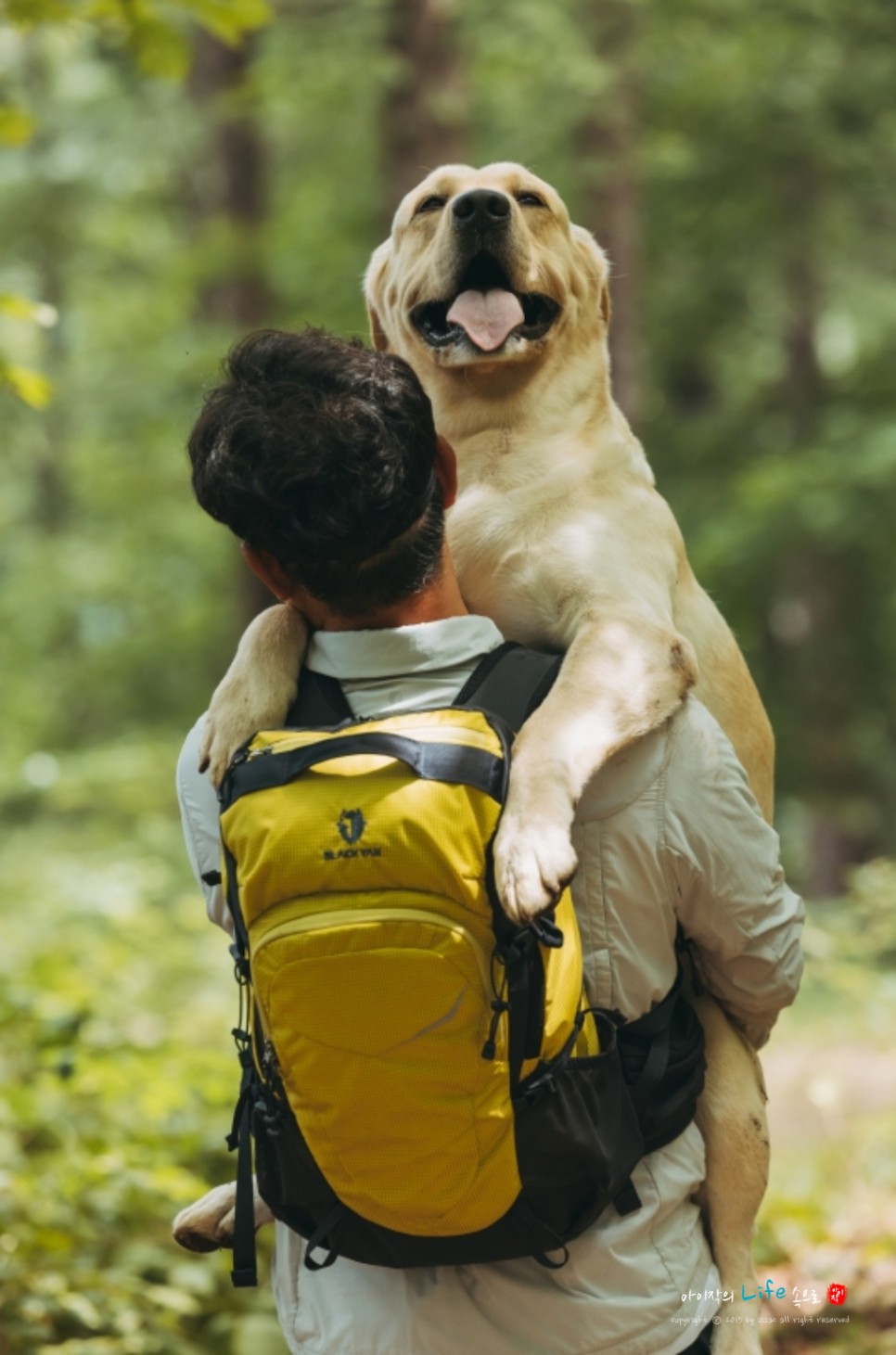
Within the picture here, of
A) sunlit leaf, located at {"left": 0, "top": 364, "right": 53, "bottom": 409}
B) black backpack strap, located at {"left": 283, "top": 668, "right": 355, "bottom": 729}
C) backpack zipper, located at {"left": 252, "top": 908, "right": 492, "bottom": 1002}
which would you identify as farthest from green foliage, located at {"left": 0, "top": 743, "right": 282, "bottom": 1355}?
backpack zipper, located at {"left": 252, "top": 908, "right": 492, "bottom": 1002}

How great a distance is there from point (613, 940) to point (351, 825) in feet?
1.55

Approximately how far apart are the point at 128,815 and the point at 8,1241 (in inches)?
291

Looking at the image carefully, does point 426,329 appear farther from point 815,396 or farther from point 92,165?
point 92,165

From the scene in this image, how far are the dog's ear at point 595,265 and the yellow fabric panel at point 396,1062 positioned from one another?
1.56 metres

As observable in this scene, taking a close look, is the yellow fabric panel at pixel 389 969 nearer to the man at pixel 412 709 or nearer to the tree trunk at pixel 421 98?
the man at pixel 412 709

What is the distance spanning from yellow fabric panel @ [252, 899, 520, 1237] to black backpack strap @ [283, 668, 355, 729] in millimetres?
356

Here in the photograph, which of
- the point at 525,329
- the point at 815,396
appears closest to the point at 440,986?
the point at 525,329

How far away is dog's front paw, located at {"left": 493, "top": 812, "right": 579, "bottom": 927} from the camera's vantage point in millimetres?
1651

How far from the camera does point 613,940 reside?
74.7 inches

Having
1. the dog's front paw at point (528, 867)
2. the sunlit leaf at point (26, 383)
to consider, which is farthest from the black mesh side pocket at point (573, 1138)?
the sunlit leaf at point (26, 383)

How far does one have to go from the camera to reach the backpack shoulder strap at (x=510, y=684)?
1893 millimetres

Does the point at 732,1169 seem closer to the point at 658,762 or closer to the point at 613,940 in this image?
the point at 613,940

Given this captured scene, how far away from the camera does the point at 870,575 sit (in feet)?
33.7

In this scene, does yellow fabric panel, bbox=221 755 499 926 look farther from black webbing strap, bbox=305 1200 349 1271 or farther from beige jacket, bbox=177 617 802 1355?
black webbing strap, bbox=305 1200 349 1271
